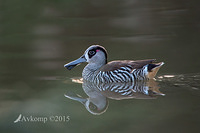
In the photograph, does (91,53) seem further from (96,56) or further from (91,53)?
(96,56)

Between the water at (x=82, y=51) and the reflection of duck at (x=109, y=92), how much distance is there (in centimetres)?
15

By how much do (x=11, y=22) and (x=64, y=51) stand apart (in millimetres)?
4055

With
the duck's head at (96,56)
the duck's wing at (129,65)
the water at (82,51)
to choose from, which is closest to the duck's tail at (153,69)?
the duck's wing at (129,65)

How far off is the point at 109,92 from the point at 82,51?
3599mm

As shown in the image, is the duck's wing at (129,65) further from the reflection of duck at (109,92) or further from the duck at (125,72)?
the reflection of duck at (109,92)

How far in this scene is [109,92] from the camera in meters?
9.04

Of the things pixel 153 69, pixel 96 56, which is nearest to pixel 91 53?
pixel 96 56

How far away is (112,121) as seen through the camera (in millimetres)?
6973

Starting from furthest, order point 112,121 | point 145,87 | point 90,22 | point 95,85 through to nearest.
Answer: point 90,22 → point 95,85 → point 145,87 → point 112,121

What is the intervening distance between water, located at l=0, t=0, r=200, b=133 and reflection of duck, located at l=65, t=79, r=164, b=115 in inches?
5.7

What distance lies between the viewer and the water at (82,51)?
7.06 meters

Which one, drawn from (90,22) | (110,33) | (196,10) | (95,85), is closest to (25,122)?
(95,85)

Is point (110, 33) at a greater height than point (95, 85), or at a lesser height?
greater

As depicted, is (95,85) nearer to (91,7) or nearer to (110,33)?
(110,33)
